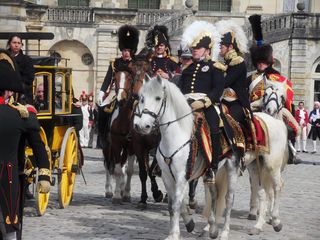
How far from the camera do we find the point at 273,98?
13.5m

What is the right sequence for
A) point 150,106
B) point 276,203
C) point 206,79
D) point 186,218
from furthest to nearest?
point 276,203 → point 206,79 → point 186,218 → point 150,106

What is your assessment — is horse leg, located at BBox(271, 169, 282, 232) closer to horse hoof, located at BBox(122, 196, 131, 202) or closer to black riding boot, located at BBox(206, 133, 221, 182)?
black riding boot, located at BBox(206, 133, 221, 182)

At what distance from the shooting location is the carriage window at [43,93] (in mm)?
13250

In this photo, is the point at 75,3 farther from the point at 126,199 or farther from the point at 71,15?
the point at 126,199

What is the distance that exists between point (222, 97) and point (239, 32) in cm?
89

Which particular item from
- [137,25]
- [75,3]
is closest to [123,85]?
[137,25]

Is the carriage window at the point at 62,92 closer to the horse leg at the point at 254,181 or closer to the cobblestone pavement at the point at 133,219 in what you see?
the cobblestone pavement at the point at 133,219

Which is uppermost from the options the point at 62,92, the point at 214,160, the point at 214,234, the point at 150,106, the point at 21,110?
the point at 21,110

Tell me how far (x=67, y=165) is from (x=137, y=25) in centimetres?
3065

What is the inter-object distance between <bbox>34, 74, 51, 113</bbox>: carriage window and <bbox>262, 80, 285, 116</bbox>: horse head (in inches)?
125

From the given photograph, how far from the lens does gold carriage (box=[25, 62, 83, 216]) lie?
13.2 meters

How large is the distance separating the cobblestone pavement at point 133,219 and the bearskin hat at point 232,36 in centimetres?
243

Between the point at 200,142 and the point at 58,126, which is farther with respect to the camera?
the point at 58,126

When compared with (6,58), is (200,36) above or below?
above
